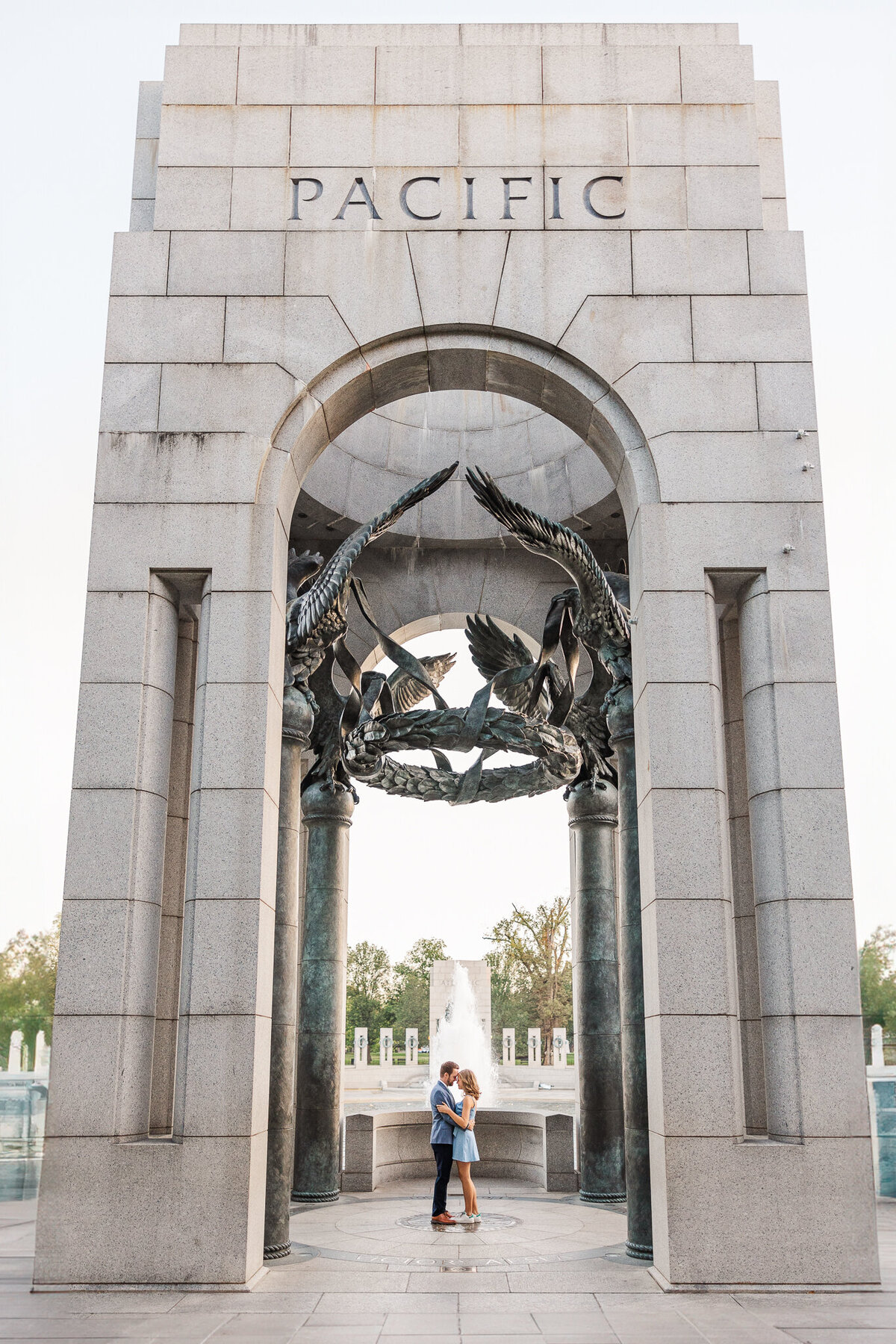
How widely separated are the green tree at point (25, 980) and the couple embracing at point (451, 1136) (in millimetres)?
8113

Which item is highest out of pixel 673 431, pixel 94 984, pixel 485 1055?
pixel 673 431

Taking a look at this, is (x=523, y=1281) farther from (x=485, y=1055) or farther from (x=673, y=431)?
(x=485, y=1055)

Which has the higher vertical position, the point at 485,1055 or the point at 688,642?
the point at 688,642

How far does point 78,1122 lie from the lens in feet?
32.8

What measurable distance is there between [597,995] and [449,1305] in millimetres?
8747

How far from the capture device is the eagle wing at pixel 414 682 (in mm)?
19000

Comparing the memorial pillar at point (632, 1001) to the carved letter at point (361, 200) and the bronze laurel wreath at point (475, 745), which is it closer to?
the bronze laurel wreath at point (475, 745)

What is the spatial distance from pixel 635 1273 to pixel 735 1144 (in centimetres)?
182

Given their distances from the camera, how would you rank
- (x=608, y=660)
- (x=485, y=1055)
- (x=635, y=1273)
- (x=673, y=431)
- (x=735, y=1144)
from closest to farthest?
(x=735, y=1144) → (x=635, y=1273) → (x=673, y=431) → (x=608, y=660) → (x=485, y=1055)

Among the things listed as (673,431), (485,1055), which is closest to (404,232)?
(673,431)

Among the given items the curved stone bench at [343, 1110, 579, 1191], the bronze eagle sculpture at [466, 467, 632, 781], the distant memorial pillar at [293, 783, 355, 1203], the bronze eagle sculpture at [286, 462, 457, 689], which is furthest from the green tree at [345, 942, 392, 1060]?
the bronze eagle sculpture at [286, 462, 457, 689]

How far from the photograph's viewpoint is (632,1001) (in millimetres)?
12445

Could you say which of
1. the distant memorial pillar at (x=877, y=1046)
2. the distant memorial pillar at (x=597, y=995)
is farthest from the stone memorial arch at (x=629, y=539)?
the distant memorial pillar at (x=877, y=1046)

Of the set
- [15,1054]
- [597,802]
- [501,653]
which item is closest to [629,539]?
[501,653]
